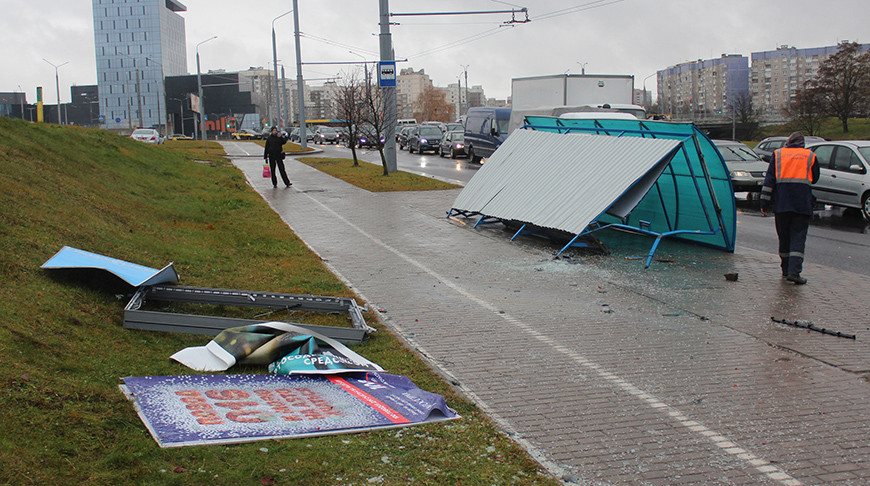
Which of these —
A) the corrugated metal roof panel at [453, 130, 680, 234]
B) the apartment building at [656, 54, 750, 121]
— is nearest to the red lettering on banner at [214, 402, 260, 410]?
the corrugated metal roof panel at [453, 130, 680, 234]

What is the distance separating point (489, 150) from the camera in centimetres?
3434

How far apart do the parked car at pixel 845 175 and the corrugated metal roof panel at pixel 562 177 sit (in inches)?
260

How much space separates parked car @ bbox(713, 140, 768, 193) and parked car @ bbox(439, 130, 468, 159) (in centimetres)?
1872

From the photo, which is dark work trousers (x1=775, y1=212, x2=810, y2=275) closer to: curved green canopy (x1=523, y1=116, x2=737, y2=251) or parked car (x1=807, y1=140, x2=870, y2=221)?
curved green canopy (x1=523, y1=116, x2=737, y2=251)

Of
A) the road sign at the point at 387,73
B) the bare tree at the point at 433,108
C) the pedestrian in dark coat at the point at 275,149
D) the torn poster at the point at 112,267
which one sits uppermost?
the bare tree at the point at 433,108

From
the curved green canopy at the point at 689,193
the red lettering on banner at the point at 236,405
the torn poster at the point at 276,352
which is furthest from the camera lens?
the curved green canopy at the point at 689,193

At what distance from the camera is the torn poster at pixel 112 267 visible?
7.02 metres

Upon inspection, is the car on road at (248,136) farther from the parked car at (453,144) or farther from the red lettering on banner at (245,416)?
the red lettering on banner at (245,416)

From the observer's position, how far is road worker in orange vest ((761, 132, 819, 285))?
9.80 metres

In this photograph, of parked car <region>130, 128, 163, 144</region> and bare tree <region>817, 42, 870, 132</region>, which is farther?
bare tree <region>817, 42, 870, 132</region>

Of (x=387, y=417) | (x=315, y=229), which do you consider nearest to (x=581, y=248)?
(x=315, y=229)

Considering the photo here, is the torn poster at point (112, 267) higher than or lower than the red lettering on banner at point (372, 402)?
higher

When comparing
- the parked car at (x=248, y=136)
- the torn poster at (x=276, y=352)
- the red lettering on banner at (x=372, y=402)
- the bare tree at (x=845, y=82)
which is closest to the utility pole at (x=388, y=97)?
the torn poster at (x=276, y=352)

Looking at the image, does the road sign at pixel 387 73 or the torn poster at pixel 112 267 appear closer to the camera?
the torn poster at pixel 112 267
